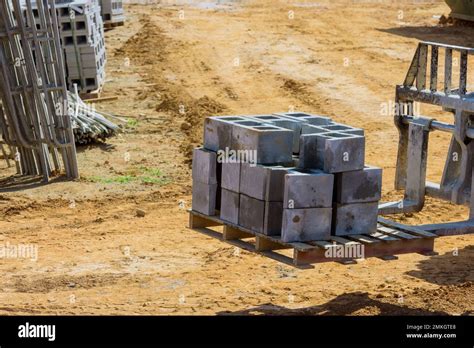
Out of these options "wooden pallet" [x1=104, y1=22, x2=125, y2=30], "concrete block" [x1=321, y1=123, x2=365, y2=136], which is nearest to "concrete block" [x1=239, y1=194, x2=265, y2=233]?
"concrete block" [x1=321, y1=123, x2=365, y2=136]

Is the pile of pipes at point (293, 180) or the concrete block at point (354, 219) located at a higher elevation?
the pile of pipes at point (293, 180)

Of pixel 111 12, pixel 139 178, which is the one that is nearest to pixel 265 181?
pixel 139 178

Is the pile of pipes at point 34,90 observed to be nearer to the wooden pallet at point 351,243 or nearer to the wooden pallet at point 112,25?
the wooden pallet at point 351,243

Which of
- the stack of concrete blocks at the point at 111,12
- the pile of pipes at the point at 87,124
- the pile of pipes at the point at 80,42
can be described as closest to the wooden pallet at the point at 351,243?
the pile of pipes at the point at 87,124

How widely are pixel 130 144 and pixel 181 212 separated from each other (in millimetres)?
4130

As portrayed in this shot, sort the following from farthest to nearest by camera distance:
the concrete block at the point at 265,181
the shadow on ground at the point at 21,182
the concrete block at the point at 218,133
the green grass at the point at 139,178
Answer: the green grass at the point at 139,178
the shadow on ground at the point at 21,182
the concrete block at the point at 218,133
the concrete block at the point at 265,181

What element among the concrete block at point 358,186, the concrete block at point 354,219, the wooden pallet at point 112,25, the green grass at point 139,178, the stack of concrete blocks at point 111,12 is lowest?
the wooden pallet at point 112,25

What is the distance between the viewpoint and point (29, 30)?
1659cm

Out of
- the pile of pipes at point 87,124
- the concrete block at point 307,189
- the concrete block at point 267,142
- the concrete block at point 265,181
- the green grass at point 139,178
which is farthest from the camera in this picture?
the pile of pipes at point 87,124

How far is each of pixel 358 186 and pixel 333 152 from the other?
471 millimetres

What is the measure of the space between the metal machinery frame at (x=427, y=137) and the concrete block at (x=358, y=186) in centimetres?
101

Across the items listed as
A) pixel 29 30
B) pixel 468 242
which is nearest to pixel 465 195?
pixel 468 242

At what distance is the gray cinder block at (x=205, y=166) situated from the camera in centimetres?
1085
